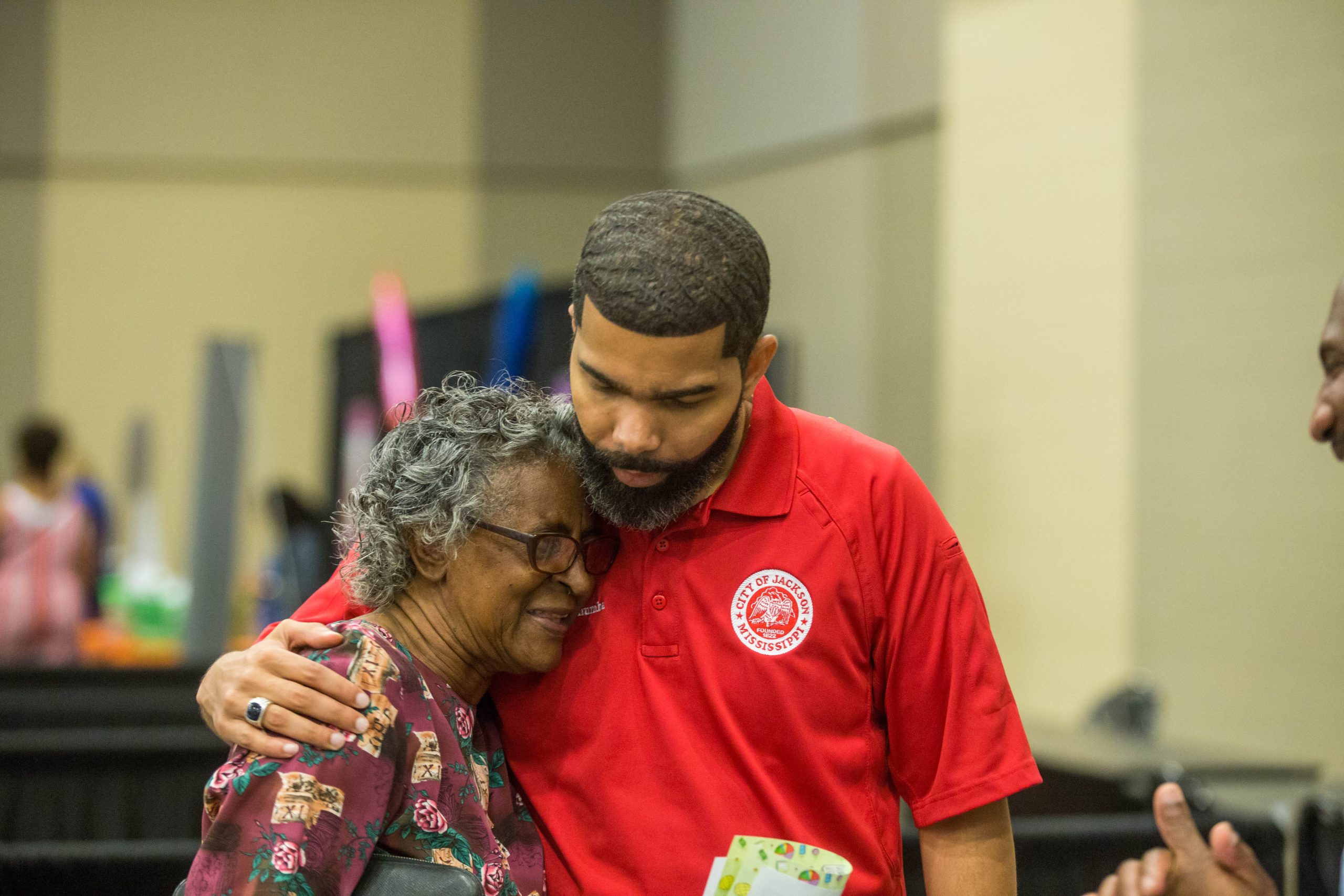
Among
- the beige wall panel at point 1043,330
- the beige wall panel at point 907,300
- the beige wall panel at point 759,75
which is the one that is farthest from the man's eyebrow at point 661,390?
the beige wall panel at point 759,75

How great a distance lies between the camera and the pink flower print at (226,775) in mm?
1502

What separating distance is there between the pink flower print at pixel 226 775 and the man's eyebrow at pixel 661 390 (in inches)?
23.7

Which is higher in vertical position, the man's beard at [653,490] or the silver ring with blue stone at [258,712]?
the man's beard at [653,490]

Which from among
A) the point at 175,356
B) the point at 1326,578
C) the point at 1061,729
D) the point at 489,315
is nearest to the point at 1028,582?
the point at 1326,578

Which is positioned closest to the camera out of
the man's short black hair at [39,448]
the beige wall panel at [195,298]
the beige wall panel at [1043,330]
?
the beige wall panel at [1043,330]

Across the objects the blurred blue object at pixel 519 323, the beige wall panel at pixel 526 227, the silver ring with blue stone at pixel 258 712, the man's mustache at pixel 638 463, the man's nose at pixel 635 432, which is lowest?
the silver ring with blue stone at pixel 258 712

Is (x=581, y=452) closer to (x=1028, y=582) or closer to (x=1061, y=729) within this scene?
(x=1061, y=729)

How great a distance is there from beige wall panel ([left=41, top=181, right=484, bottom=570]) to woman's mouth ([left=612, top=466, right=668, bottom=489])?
834 cm

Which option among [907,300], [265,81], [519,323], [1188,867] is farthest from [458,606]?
[265,81]

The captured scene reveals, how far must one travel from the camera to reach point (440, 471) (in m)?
1.70

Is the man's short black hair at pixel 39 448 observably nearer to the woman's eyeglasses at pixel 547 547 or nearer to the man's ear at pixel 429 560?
the man's ear at pixel 429 560

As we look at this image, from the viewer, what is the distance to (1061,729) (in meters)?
4.15

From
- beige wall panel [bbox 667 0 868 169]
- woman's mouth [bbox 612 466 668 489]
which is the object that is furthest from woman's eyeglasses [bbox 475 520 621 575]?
beige wall panel [bbox 667 0 868 169]

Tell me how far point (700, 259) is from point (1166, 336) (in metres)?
4.92
